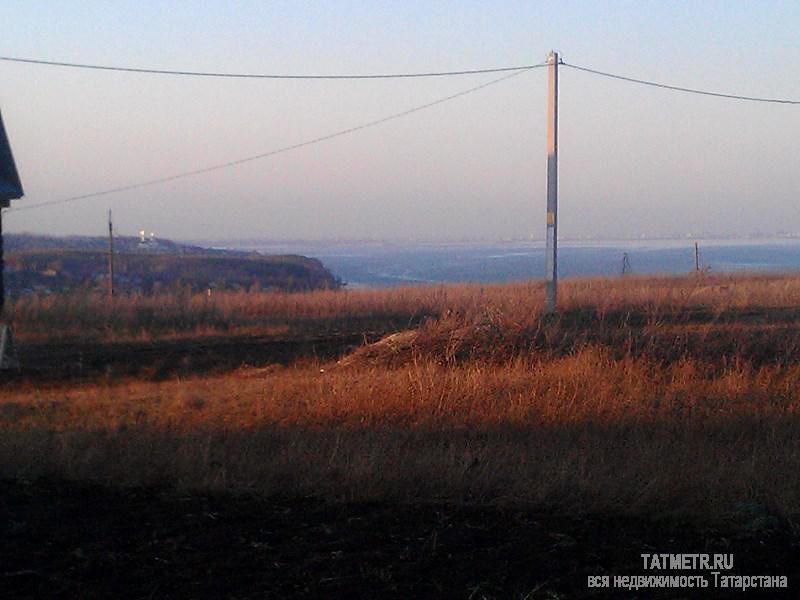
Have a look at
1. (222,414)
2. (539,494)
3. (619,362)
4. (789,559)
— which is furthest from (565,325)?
(789,559)

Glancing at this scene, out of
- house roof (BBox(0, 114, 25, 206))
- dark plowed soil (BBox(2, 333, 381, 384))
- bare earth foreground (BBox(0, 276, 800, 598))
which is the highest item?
house roof (BBox(0, 114, 25, 206))

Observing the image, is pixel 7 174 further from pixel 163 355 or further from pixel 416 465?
pixel 416 465

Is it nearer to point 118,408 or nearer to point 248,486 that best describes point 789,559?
point 248,486

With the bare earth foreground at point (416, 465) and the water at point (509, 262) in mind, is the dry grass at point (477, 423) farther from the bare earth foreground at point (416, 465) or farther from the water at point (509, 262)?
the water at point (509, 262)

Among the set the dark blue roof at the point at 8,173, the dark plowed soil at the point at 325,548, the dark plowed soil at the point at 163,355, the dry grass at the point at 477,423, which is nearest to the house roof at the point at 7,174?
the dark blue roof at the point at 8,173

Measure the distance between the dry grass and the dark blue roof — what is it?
158 inches

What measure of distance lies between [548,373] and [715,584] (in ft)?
22.0

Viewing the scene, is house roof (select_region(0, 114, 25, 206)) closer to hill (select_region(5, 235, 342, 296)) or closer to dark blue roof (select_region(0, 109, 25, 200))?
dark blue roof (select_region(0, 109, 25, 200))

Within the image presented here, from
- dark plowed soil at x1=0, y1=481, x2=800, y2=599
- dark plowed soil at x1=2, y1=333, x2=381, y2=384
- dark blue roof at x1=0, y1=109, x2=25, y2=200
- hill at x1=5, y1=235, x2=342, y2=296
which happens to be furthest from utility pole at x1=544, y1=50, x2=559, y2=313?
hill at x1=5, y1=235, x2=342, y2=296

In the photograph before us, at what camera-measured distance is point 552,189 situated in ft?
72.3

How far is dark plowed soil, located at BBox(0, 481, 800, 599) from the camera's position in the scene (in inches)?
212

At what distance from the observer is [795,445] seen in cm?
912

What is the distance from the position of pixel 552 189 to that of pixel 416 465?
14.8 m

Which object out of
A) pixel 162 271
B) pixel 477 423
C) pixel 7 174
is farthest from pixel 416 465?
pixel 162 271
